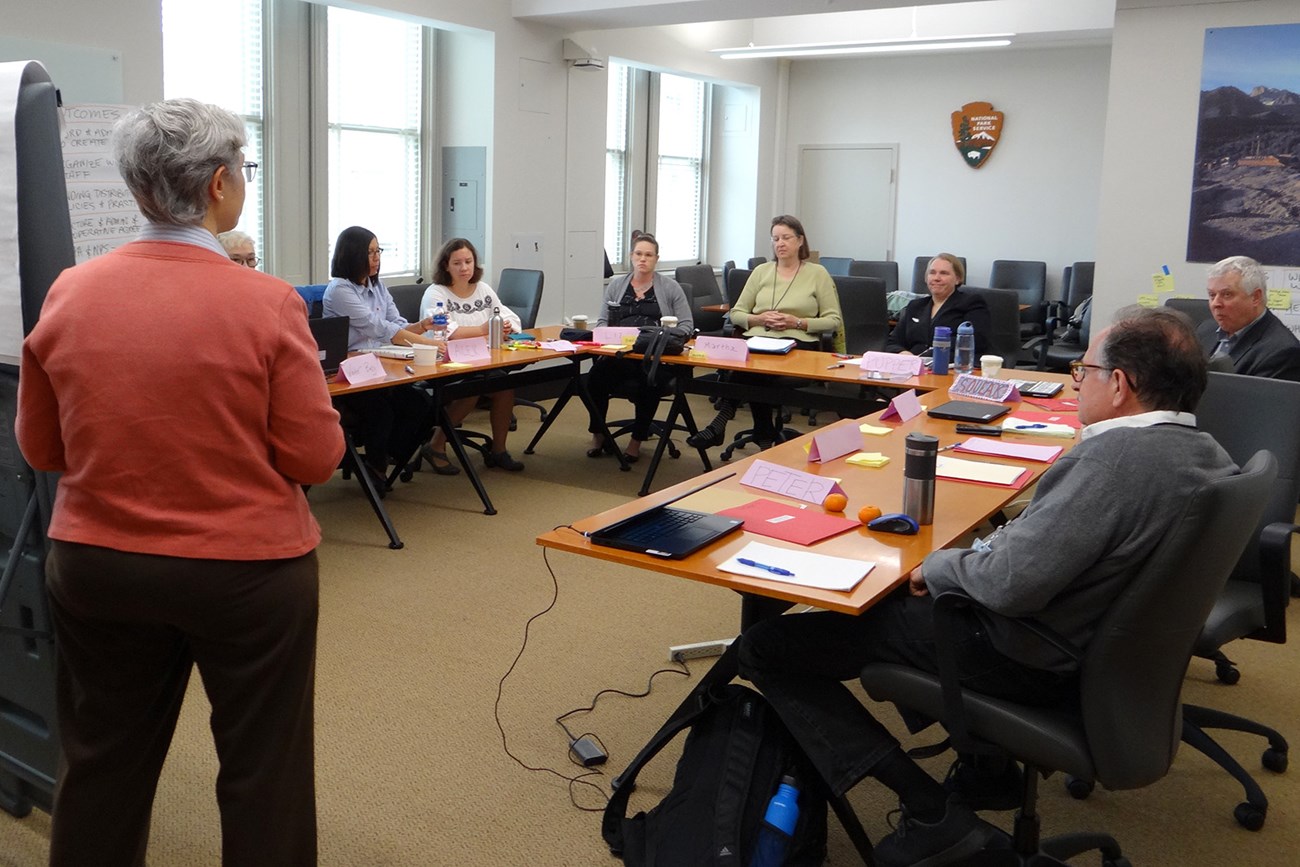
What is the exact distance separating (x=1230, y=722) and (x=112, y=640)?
8.48ft

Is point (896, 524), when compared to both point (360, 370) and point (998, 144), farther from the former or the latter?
point (998, 144)

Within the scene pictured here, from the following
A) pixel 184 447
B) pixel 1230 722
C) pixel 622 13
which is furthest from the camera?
pixel 622 13

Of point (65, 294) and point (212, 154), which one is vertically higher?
point (212, 154)

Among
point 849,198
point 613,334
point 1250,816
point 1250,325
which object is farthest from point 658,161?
point 1250,816

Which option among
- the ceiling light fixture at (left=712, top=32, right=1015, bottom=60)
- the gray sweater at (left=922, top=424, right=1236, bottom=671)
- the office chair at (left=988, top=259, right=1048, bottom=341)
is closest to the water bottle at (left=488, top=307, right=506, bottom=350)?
the gray sweater at (left=922, top=424, right=1236, bottom=671)

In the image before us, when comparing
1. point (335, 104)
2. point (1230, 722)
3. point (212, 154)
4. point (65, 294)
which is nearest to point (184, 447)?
point (65, 294)

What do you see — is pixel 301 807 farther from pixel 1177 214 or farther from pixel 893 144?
pixel 893 144

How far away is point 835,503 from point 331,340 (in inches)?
98.6

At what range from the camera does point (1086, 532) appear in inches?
75.1

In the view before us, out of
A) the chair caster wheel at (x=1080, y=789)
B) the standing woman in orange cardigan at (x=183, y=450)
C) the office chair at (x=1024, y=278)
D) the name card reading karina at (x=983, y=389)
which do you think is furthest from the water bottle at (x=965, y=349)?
the office chair at (x=1024, y=278)

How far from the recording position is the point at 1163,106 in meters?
5.89

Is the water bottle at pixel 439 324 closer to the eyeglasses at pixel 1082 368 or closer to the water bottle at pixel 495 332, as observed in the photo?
the water bottle at pixel 495 332

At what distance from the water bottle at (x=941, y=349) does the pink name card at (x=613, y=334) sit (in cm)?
159

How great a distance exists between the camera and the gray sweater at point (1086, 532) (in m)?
1.89
